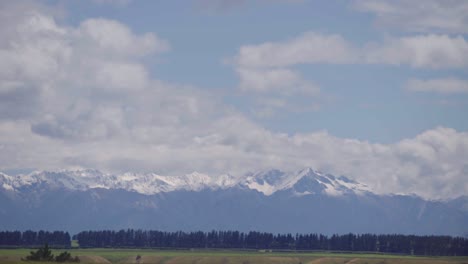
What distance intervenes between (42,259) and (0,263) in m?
24.6

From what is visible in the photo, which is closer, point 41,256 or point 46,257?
point 46,257

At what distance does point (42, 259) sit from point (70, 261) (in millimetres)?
5830

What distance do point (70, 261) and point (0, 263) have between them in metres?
24.4

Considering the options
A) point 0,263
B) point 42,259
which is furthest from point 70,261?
point 0,263

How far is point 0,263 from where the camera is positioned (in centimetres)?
12925

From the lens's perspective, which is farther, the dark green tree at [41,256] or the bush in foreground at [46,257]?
the dark green tree at [41,256]

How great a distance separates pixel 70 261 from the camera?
152 metres

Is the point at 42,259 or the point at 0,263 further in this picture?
the point at 42,259

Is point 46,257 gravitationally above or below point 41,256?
below

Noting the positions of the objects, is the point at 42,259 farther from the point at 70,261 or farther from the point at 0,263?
the point at 0,263

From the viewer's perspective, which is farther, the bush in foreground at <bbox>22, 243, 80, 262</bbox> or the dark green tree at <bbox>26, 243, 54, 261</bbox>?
the dark green tree at <bbox>26, 243, 54, 261</bbox>

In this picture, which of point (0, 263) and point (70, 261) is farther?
point (70, 261)
